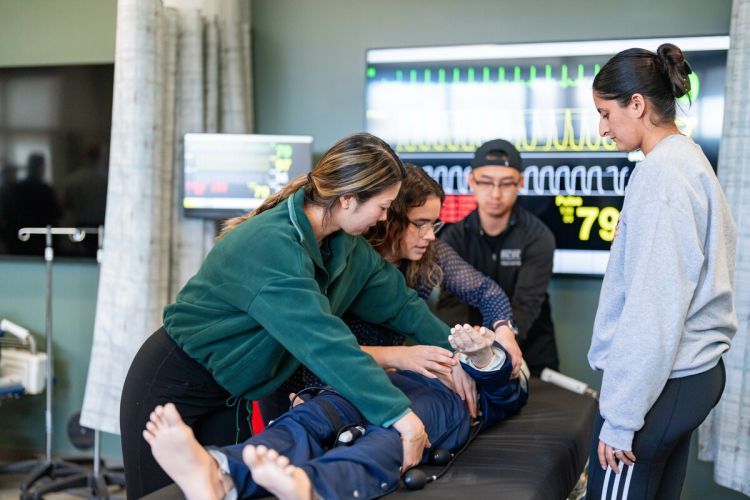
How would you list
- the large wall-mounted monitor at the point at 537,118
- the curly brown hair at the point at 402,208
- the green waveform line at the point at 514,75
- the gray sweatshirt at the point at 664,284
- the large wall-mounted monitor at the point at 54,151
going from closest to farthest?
the gray sweatshirt at the point at 664,284 < the curly brown hair at the point at 402,208 < the large wall-mounted monitor at the point at 537,118 < the green waveform line at the point at 514,75 < the large wall-mounted monitor at the point at 54,151

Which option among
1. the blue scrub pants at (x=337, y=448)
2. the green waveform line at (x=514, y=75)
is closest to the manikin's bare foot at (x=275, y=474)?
the blue scrub pants at (x=337, y=448)

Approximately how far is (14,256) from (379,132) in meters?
1.88

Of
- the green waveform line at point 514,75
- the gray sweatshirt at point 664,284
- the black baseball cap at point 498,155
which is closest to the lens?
the gray sweatshirt at point 664,284

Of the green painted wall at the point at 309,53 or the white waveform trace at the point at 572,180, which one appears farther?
the green painted wall at the point at 309,53


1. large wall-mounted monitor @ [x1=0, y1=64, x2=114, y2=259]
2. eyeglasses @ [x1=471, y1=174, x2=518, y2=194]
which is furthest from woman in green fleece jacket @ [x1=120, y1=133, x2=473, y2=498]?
large wall-mounted monitor @ [x1=0, y1=64, x2=114, y2=259]

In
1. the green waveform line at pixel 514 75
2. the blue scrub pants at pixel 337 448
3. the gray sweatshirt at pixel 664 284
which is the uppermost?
the green waveform line at pixel 514 75

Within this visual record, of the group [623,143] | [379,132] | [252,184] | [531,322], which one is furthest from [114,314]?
[623,143]

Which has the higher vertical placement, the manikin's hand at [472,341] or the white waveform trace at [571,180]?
the white waveform trace at [571,180]

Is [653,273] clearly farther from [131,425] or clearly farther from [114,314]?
[114,314]

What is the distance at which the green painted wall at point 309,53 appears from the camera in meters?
3.50

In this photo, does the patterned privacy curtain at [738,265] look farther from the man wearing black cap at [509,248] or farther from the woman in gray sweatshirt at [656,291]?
the woman in gray sweatshirt at [656,291]

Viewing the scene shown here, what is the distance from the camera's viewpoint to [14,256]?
155 inches

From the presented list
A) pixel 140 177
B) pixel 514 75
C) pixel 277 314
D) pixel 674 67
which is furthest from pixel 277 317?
pixel 514 75

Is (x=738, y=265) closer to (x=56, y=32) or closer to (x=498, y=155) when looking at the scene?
(x=498, y=155)
